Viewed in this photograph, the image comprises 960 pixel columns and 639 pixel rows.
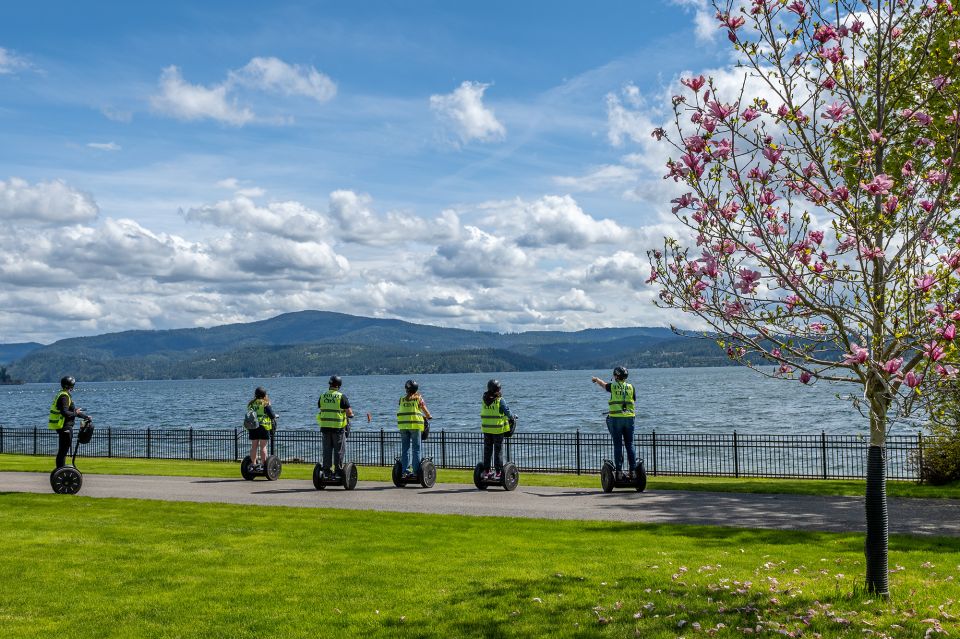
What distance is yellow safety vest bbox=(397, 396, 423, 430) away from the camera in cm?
1736

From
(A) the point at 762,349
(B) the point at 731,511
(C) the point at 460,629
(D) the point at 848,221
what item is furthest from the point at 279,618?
(B) the point at 731,511

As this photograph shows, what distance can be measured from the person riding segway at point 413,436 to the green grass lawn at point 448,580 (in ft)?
14.2

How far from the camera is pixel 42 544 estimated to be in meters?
11.1

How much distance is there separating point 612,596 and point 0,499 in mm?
12660

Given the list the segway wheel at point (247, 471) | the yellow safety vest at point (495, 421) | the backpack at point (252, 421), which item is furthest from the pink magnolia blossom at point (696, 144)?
the segway wheel at point (247, 471)

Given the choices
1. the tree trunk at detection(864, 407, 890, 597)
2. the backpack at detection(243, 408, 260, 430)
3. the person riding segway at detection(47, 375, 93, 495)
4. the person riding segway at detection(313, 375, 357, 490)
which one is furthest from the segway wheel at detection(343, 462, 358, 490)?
the tree trunk at detection(864, 407, 890, 597)

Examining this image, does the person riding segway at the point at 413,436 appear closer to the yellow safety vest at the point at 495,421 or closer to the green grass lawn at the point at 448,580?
the yellow safety vest at the point at 495,421

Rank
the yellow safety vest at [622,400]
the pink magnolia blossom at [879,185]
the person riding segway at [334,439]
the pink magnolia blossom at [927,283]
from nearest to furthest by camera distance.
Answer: the pink magnolia blossom at [927,283] < the pink magnolia blossom at [879,185] < the yellow safety vest at [622,400] < the person riding segway at [334,439]

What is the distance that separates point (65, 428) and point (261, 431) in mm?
4081

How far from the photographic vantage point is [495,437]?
17203mm

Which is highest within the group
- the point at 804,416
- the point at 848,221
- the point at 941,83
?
the point at 941,83

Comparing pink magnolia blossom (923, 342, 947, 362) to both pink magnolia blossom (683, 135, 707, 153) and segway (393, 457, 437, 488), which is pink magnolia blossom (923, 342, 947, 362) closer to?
pink magnolia blossom (683, 135, 707, 153)

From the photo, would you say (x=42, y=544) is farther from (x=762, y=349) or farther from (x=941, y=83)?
(x=941, y=83)

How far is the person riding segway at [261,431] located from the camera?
18.8 meters
